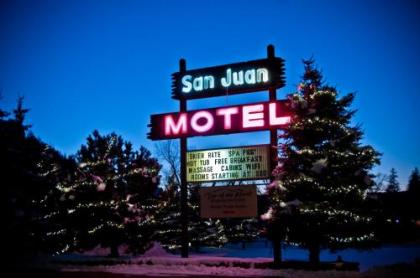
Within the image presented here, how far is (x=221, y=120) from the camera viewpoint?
22.6m

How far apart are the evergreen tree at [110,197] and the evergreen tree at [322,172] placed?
8958 mm

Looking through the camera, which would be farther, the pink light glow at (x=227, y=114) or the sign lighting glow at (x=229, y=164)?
the pink light glow at (x=227, y=114)

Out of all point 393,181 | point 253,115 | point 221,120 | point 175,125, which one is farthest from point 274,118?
point 393,181

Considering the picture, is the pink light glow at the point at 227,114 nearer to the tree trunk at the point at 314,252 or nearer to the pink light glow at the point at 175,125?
the pink light glow at the point at 175,125

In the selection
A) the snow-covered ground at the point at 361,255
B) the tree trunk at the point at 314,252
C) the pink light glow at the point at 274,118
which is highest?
the pink light glow at the point at 274,118

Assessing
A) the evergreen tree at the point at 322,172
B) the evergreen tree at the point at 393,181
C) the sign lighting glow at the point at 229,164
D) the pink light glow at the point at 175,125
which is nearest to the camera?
the evergreen tree at the point at 322,172

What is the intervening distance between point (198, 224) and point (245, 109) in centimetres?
1541

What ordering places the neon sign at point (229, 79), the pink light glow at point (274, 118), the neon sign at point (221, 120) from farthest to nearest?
the neon sign at point (229, 79) < the neon sign at point (221, 120) < the pink light glow at point (274, 118)

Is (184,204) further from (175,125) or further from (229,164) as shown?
(175,125)

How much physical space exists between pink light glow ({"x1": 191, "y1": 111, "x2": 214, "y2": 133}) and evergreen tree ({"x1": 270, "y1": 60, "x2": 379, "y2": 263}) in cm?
446

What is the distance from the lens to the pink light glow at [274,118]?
66.8ft

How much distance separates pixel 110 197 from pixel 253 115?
8391 mm

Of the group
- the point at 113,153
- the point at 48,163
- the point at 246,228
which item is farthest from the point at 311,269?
the point at 246,228

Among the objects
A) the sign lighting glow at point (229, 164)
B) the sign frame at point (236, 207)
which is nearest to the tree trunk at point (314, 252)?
the sign frame at point (236, 207)
